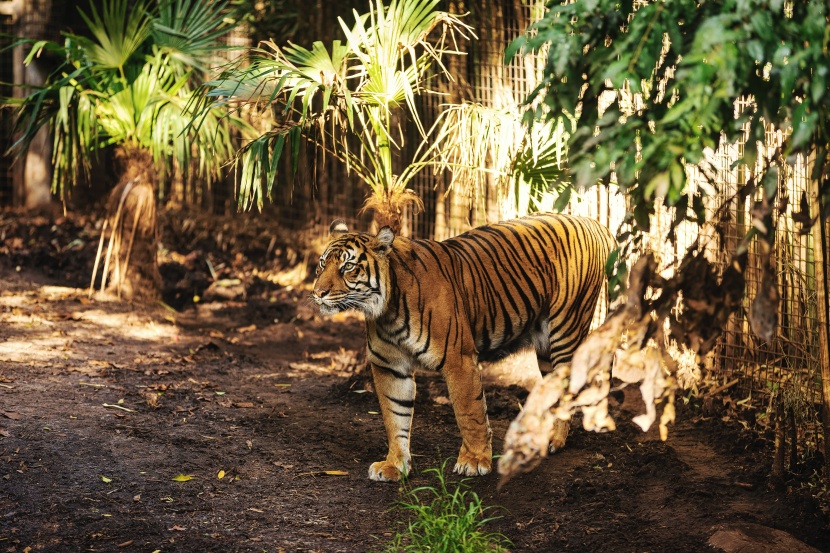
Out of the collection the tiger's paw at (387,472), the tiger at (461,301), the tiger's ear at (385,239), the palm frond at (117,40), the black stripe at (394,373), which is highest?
the palm frond at (117,40)

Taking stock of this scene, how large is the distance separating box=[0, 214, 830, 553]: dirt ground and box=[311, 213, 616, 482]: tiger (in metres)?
0.35

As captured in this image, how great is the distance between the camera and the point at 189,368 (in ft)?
20.8

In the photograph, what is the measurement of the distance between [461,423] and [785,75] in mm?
2615

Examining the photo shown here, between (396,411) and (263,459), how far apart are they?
0.75 metres

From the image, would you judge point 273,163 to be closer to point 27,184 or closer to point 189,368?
point 189,368

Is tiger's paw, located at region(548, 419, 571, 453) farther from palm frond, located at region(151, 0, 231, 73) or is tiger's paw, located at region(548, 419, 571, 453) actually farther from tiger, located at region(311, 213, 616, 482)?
palm frond, located at region(151, 0, 231, 73)

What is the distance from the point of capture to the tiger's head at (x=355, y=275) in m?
4.42

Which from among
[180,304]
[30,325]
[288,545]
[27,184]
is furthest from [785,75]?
[27,184]

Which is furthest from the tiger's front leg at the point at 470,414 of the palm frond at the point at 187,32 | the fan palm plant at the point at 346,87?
the palm frond at the point at 187,32

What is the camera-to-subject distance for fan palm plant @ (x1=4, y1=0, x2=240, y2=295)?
7.03 m

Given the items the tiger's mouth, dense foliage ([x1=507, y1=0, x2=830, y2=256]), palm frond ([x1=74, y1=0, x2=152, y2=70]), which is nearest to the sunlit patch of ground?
palm frond ([x1=74, y1=0, x2=152, y2=70])

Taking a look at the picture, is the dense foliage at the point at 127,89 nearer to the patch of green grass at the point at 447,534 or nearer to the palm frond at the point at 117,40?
the palm frond at the point at 117,40

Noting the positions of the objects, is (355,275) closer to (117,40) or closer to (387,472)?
(387,472)

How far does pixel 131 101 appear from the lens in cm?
730
